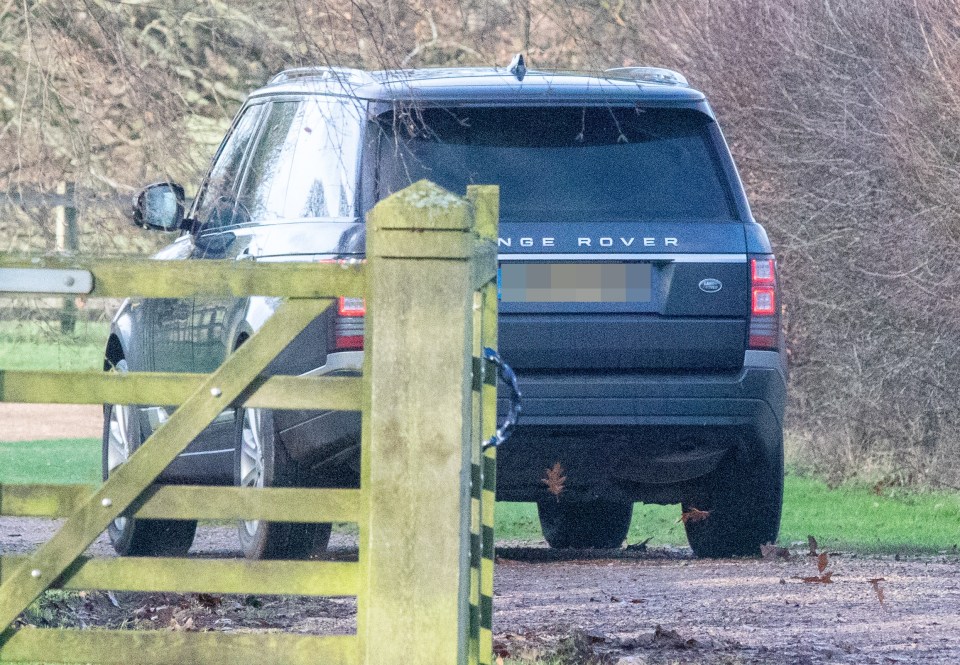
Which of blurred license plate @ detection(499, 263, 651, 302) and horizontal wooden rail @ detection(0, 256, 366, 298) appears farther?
blurred license plate @ detection(499, 263, 651, 302)

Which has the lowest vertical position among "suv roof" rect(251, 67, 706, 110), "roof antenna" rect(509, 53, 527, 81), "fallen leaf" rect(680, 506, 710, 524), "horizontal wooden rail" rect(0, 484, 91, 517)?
"fallen leaf" rect(680, 506, 710, 524)

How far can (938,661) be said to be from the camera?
17.9ft

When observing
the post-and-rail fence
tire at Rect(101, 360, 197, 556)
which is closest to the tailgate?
tire at Rect(101, 360, 197, 556)

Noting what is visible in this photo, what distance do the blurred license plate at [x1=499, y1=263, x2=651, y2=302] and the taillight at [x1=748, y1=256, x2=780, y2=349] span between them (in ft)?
1.58

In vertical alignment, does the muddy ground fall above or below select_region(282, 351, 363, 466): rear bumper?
below

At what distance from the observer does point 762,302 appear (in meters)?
7.03

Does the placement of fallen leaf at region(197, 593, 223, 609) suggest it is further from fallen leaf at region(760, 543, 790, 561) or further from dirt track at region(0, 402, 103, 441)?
dirt track at region(0, 402, 103, 441)

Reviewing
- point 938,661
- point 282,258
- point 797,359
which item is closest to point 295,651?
point 938,661

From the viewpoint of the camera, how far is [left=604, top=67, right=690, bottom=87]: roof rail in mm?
7461

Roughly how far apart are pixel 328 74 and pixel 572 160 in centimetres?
104

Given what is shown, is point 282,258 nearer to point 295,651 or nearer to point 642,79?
point 642,79

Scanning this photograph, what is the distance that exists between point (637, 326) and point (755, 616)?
1263 millimetres

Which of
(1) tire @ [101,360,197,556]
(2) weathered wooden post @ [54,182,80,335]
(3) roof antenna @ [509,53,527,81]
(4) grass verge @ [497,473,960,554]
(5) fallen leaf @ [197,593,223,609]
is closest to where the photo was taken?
(5) fallen leaf @ [197,593,223,609]

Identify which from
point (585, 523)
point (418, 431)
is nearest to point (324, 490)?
point (418, 431)
